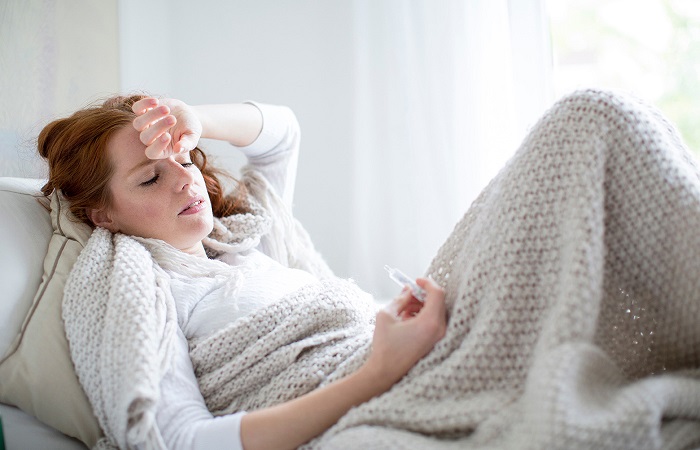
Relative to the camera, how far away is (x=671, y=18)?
7.57 feet

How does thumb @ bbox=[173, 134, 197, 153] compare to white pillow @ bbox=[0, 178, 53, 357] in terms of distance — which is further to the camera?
thumb @ bbox=[173, 134, 197, 153]

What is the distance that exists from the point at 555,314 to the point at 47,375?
0.74 meters

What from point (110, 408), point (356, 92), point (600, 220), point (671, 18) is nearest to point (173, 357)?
point (110, 408)

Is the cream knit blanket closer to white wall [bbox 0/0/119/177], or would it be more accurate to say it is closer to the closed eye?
the closed eye

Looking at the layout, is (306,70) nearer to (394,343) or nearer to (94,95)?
(94,95)

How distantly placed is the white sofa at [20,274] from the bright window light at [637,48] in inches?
68.1

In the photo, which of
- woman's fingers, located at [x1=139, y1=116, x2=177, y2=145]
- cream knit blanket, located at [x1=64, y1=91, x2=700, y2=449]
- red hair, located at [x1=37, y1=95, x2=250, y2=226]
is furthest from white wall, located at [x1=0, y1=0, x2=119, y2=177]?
cream knit blanket, located at [x1=64, y1=91, x2=700, y2=449]

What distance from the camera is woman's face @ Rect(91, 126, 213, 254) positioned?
1219mm

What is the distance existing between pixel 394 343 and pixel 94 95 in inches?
48.7

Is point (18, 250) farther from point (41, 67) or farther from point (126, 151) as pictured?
point (41, 67)

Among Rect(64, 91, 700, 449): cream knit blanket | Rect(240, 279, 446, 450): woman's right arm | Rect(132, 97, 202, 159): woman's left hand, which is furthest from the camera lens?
Rect(132, 97, 202, 159): woman's left hand

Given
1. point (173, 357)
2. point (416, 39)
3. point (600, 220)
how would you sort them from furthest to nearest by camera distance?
point (416, 39) < point (173, 357) < point (600, 220)

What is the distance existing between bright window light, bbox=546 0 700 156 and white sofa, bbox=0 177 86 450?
1.73 meters

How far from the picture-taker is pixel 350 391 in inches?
35.7
